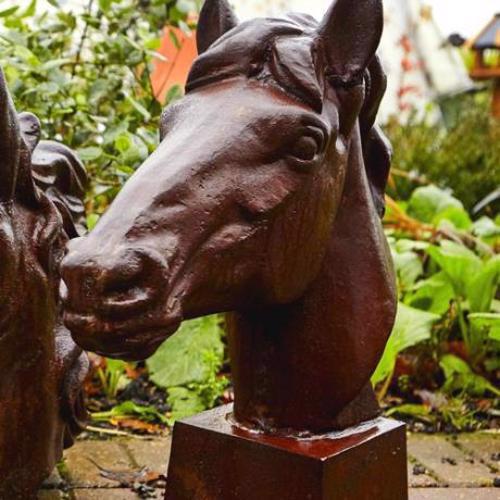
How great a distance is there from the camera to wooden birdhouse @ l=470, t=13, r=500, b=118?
28.2 ft

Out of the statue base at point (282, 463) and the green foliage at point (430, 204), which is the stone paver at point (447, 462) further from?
the green foliage at point (430, 204)

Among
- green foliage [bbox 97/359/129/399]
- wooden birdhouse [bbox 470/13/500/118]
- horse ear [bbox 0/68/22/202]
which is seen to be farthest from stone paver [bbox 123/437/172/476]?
wooden birdhouse [bbox 470/13/500/118]

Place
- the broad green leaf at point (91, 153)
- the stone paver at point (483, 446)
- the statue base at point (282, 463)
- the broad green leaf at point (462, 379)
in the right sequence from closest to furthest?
the statue base at point (282, 463)
the stone paver at point (483, 446)
the broad green leaf at point (91, 153)
the broad green leaf at point (462, 379)

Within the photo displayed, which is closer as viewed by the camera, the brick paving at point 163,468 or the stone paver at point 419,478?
the brick paving at point 163,468

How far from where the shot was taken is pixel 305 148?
3.40 feet

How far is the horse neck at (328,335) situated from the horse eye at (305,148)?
0.17m

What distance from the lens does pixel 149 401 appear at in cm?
275

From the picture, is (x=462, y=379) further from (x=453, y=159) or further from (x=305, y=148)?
(x=453, y=159)

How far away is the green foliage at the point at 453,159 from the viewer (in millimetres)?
4902

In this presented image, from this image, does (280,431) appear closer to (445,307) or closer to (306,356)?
(306,356)

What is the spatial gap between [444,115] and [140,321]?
29.2ft

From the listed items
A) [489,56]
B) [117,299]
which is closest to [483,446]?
[117,299]

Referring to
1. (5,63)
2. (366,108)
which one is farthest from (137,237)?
(5,63)

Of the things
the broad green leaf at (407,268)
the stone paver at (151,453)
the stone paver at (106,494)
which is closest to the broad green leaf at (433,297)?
the broad green leaf at (407,268)
